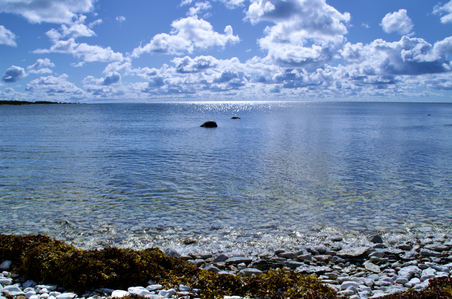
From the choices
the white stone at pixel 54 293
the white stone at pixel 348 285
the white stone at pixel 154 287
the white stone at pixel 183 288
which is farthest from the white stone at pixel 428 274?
the white stone at pixel 54 293

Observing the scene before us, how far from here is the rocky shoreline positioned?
5.96 metres

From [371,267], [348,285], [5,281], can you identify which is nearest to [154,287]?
[5,281]

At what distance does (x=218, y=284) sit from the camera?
20.6 ft

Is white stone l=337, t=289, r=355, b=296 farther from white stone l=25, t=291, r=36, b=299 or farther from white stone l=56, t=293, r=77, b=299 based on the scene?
white stone l=25, t=291, r=36, b=299

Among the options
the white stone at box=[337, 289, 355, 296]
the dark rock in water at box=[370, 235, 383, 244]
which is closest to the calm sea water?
the dark rock in water at box=[370, 235, 383, 244]

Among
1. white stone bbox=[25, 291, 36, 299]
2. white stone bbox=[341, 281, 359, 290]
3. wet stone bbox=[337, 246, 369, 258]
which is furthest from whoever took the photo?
wet stone bbox=[337, 246, 369, 258]

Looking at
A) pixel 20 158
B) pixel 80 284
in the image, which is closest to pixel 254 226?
pixel 80 284

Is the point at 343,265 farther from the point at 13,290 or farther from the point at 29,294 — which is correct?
the point at 13,290

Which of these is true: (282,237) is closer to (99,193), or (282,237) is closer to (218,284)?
(218,284)

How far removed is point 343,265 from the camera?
7719 mm

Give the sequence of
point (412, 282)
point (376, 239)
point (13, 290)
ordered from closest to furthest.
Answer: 1. point (13, 290)
2. point (412, 282)
3. point (376, 239)

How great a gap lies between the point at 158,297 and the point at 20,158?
77.7 feet

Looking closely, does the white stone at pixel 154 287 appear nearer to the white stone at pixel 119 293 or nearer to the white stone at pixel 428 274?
the white stone at pixel 119 293

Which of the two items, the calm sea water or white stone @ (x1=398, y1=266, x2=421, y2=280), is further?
the calm sea water
